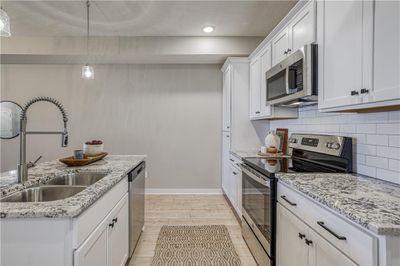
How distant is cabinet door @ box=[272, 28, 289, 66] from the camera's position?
8.14 feet

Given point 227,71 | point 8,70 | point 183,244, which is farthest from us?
point 8,70

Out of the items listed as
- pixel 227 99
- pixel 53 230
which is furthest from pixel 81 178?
pixel 227 99

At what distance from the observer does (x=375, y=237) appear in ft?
2.98

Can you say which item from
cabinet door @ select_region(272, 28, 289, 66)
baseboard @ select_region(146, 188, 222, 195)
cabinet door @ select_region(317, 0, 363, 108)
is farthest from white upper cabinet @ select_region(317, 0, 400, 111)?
baseboard @ select_region(146, 188, 222, 195)

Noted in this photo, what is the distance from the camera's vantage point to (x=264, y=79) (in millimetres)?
3176

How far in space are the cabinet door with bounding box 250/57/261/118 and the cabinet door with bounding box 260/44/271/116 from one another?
0.11m

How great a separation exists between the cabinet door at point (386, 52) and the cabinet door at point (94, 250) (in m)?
1.62

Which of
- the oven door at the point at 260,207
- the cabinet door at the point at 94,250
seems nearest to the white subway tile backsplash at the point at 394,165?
the oven door at the point at 260,207

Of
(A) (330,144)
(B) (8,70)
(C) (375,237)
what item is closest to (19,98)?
(B) (8,70)

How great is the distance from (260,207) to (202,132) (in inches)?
110

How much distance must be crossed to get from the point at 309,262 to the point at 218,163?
3440 mm

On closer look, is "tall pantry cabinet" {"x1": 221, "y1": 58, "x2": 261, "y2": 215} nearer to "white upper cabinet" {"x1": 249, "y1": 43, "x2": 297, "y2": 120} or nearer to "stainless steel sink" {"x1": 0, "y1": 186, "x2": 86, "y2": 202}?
"white upper cabinet" {"x1": 249, "y1": 43, "x2": 297, "y2": 120}

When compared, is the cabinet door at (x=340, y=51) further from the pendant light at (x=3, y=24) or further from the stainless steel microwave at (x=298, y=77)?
the pendant light at (x=3, y=24)

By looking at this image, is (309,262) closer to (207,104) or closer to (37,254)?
(37,254)
